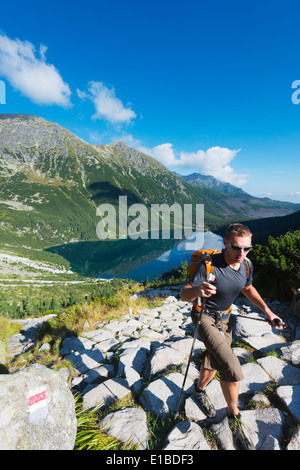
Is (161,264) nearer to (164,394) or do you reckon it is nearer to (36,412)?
(164,394)

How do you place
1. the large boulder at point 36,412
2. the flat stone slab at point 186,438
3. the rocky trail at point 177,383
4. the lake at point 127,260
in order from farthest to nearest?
the lake at point 127,260 < the rocky trail at point 177,383 < the flat stone slab at point 186,438 < the large boulder at point 36,412

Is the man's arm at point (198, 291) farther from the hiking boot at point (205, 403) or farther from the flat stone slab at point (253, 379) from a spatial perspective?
the flat stone slab at point (253, 379)

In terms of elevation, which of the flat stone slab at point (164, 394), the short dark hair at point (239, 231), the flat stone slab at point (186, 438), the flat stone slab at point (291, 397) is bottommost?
the flat stone slab at point (164, 394)

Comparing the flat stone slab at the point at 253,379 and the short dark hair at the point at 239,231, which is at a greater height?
the short dark hair at the point at 239,231

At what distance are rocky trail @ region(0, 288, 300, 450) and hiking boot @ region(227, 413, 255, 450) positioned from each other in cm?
9

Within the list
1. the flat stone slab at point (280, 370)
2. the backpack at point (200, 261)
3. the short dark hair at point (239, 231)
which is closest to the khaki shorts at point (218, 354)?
the backpack at point (200, 261)

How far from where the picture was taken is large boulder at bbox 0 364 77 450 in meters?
2.15

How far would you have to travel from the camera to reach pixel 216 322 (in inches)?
131

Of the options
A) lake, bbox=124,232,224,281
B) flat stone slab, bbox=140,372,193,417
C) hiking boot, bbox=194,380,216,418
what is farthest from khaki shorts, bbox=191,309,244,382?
lake, bbox=124,232,224,281

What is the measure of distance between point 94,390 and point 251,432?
9.44 feet

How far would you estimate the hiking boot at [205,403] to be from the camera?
3.30 m

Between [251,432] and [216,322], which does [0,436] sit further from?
[251,432]
